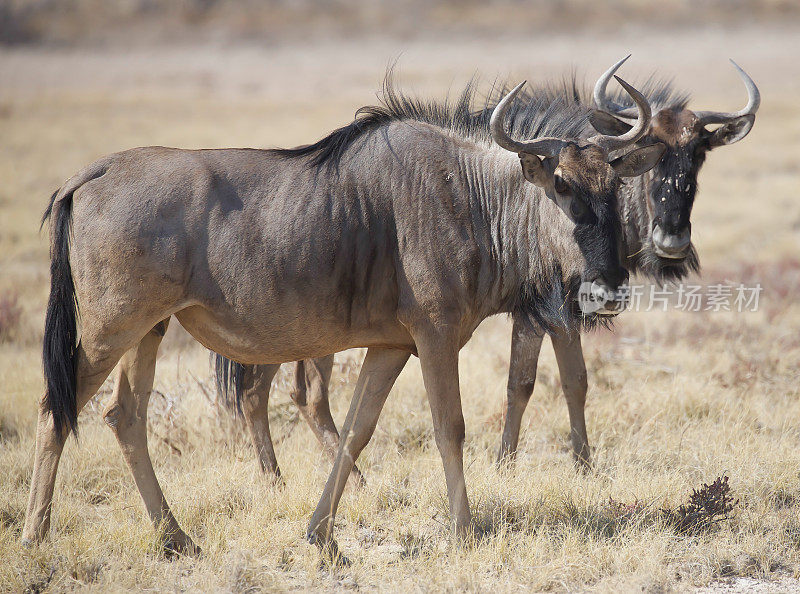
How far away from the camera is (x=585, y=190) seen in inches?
167

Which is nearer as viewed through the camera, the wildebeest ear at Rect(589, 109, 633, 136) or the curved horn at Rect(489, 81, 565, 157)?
the curved horn at Rect(489, 81, 565, 157)

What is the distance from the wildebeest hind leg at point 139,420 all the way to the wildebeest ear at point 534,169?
85.2 inches

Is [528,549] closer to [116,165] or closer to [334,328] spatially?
[334,328]

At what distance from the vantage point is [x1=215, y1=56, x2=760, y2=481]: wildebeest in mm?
5598

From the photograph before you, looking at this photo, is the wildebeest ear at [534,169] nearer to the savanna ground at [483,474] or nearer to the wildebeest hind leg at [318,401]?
the savanna ground at [483,474]

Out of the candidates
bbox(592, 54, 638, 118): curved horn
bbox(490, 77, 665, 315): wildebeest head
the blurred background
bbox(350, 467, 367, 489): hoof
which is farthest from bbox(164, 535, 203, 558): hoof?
the blurred background

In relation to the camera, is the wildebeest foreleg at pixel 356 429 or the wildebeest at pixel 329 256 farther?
the wildebeest foreleg at pixel 356 429

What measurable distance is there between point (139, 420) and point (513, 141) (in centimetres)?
257

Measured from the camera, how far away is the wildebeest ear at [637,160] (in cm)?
458

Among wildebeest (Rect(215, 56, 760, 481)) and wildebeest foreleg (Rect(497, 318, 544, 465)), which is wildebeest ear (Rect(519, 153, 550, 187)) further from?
wildebeest foreleg (Rect(497, 318, 544, 465))

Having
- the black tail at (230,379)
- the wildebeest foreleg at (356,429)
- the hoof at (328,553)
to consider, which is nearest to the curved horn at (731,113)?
the wildebeest foreleg at (356,429)

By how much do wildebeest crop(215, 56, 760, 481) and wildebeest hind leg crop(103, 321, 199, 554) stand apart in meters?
0.98

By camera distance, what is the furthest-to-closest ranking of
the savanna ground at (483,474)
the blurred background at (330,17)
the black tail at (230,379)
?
the blurred background at (330,17)
the black tail at (230,379)
the savanna ground at (483,474)

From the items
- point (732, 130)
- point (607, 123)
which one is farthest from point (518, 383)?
point (732, 130)
